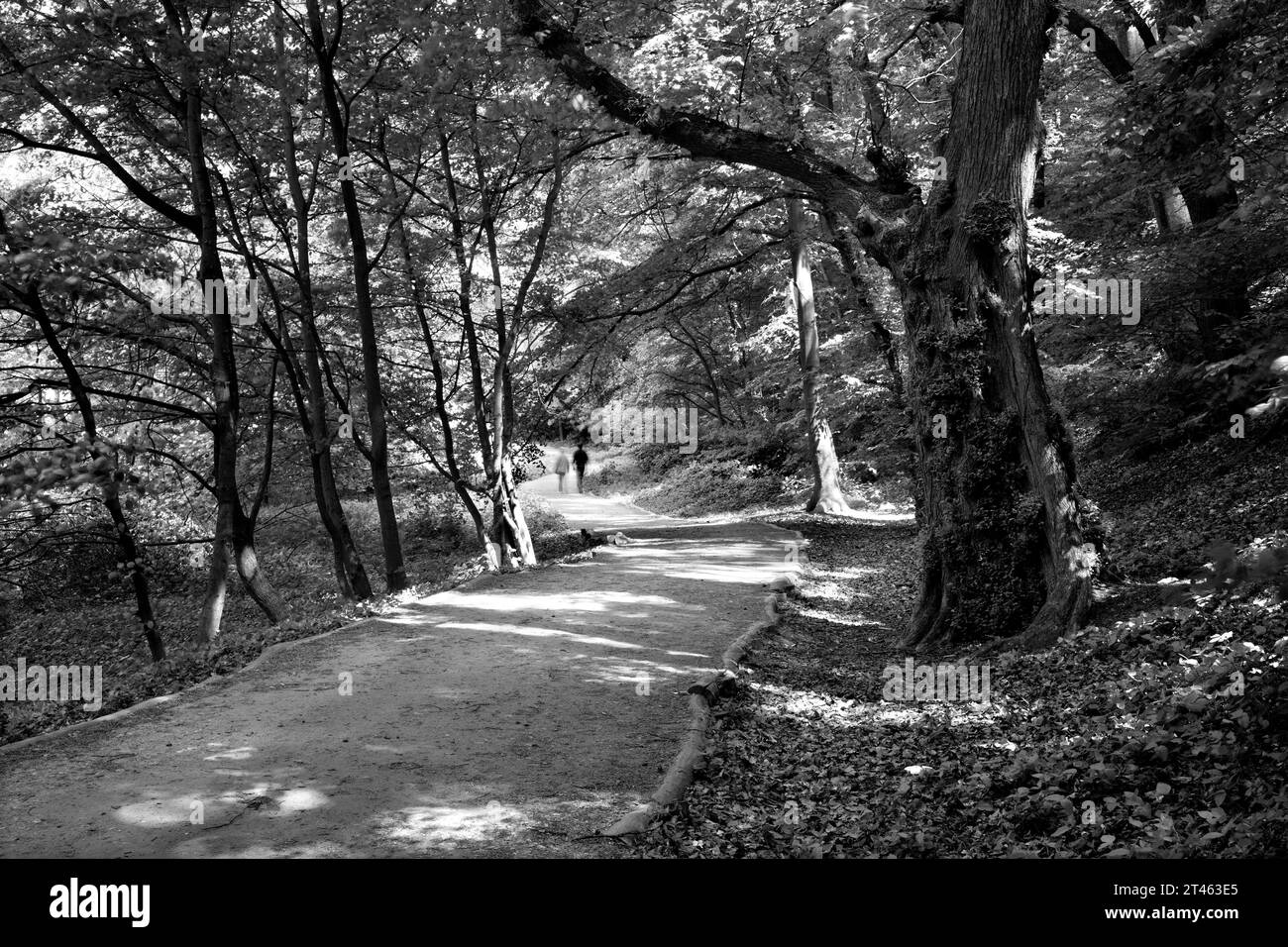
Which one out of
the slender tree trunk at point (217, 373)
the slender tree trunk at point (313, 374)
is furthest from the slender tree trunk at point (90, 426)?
the slender tree trunk at point (313, 374)

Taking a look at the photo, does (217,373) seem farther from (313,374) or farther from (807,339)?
(807,339)

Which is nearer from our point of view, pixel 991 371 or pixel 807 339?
pixel 991 371

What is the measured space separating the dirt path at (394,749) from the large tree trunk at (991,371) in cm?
279

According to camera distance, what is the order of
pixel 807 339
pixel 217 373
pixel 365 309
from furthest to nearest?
pixel 807 339 → pixel 365 309 → pixel 217 373

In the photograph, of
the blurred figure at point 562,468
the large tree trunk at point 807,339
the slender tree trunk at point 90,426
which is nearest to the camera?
the slender tree trunk at point 90,426

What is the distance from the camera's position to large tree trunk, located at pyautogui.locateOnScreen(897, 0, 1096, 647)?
863 cm

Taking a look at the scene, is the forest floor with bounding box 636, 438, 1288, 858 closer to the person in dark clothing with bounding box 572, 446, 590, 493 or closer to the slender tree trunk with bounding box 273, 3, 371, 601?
the slender tree trunk with bounding box 273, 3, 371, 601

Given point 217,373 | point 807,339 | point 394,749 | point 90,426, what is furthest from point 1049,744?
point 807,339

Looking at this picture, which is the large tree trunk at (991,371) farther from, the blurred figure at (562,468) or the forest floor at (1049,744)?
the blurred figure at (562,468)

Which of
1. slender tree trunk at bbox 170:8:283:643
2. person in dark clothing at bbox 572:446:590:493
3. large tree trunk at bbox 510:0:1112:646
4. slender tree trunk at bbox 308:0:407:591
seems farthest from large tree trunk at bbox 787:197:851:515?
person in dark clothing at bbox 572:446:590:493

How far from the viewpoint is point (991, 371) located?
902 cm

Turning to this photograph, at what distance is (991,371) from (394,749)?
643 centimetres

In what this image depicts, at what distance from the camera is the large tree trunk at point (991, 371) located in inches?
340
